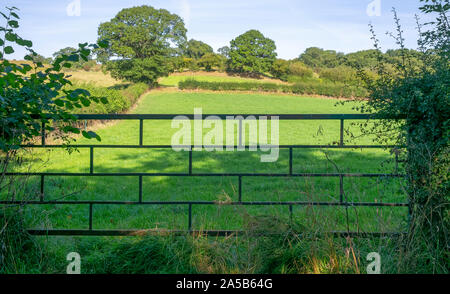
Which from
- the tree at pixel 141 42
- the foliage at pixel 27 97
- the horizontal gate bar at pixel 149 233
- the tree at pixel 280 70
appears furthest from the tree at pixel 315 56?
the foliage at pixel 27 97

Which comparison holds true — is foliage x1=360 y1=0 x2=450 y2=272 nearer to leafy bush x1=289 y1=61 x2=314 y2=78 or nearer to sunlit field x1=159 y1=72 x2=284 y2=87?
sunlit field x1=159 y1=72 x2=284 y2=87

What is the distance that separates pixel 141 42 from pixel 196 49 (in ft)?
20.1

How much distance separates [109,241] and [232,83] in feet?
104

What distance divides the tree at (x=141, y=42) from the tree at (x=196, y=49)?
3.67 feet

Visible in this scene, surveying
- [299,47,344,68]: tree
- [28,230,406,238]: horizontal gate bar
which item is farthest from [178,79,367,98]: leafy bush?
[28,230,406,238]: horizontal gate bar

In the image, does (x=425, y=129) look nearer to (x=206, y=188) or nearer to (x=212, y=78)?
(x=206, y=188)

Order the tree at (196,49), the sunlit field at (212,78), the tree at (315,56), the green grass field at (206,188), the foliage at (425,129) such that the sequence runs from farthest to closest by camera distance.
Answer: the tree at (196,49)
the sunlit field at (212,78)
the tree at (315,56)
the green grass field at (206,188)
the foliage at (425,129)

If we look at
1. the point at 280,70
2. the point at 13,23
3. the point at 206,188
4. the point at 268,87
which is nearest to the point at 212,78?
the point at 268,87

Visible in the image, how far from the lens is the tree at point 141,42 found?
39.2 meters

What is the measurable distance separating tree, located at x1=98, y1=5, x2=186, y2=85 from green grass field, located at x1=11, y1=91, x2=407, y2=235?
964 inches

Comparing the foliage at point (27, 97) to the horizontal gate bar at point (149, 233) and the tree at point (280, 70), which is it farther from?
the tree at point (280, 70)

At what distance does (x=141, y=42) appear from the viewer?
4153 centimetres
